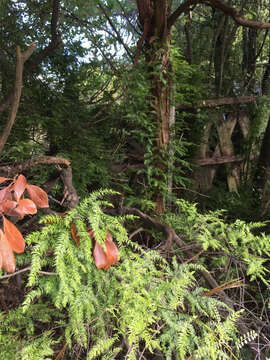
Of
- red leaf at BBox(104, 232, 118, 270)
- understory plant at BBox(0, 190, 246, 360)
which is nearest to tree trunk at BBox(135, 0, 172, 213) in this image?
understory plant at BBox(0, 190, 246, 360)

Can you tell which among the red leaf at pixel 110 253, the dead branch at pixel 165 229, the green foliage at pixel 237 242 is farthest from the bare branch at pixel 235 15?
the red leaf at pixel 110 253

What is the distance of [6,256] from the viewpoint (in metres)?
0.62

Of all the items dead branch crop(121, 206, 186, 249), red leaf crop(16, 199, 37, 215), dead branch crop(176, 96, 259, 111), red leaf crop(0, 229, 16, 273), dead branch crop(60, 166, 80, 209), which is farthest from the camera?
dead branch crop(176, 96, 259, 111)

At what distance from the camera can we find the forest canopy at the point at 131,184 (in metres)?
0.90

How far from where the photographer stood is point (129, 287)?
0.96 m

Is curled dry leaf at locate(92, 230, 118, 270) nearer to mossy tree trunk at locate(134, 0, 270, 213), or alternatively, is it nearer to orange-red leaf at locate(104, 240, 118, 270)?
orange-red leaf at locate(104, 240, 118, 270)

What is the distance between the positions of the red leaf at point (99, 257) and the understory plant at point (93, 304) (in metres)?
0.03

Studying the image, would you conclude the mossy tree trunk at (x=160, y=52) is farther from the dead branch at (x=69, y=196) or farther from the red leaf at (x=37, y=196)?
the red leaf at (x=37, y=196)

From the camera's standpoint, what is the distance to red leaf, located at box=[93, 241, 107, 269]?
817 millimetres

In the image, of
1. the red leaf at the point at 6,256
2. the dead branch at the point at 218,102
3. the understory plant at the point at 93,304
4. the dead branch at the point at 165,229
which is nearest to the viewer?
the red leaf at the point at 6,256

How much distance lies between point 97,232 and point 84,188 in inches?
44.4

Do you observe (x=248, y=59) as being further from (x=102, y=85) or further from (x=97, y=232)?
(x=97, y=232)

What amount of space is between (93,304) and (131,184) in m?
1.52

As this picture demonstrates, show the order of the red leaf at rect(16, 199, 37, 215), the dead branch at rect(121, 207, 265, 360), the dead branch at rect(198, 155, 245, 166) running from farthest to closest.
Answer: the dead branch at rect(198, 155, 245, 166) < the dead branch at rect(121, 207, 265, 360) < the red leaf at rect(16, 199, 37, 215)
